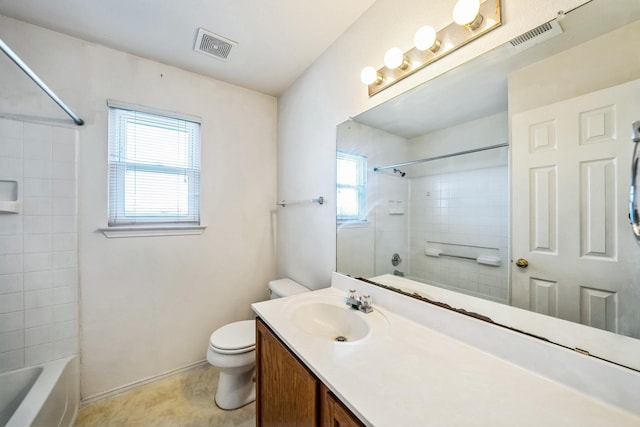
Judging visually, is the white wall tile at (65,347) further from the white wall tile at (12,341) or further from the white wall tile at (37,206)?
the white wall tile at (37,206)

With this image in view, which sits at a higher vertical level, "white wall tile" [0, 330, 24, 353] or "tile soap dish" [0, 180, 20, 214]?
"tile soap dish" [0, 180, 20, 214]

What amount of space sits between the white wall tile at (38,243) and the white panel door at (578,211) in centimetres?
243

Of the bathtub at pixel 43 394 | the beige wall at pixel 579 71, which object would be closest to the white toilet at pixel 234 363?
the bathtub at pixel 43 394

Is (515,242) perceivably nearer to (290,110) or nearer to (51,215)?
(290,110)

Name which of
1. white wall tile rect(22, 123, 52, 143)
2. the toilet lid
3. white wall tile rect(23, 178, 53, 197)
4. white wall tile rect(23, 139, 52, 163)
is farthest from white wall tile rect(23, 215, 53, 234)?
the toilet lid

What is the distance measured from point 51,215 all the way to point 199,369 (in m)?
1.49

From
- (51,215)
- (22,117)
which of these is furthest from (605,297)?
(22,117)

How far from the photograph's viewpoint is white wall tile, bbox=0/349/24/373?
1.33 metres

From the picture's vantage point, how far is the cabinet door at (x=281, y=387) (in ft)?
2.42

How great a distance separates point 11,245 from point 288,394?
182cm

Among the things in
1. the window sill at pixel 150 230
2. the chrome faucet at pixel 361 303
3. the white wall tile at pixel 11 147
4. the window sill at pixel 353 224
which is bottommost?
the chrome faucet at pixel 361 303

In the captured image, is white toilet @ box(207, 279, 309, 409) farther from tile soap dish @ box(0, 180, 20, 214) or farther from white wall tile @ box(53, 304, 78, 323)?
tile soap dish @ box(0, 180, 20, 214)

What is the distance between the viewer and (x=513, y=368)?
26.8 inches

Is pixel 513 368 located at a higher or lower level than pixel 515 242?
lower
